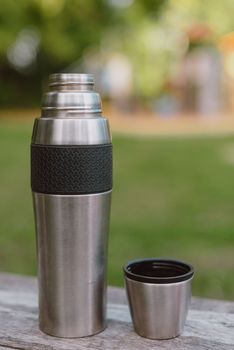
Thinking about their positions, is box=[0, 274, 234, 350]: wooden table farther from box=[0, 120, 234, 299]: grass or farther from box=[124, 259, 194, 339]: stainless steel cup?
box=[0, 120, 234, 299]: grass

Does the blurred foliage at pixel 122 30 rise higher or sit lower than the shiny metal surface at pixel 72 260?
higher

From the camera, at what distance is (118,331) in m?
1.32

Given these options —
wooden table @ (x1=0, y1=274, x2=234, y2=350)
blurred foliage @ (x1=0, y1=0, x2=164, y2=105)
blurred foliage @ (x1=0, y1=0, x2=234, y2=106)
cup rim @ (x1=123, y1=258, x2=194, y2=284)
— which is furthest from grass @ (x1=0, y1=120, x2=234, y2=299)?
blurred foliage @ (x1=0, y1=0, x2=164, y2=105)

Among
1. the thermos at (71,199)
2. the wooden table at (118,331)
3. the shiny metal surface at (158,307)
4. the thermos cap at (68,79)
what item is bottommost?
the wooden table at (118,331)

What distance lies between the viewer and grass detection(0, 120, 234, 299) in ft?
11.3

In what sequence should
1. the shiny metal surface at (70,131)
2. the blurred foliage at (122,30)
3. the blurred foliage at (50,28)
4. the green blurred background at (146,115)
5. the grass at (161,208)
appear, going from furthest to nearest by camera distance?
1. the blurred foliage at (50,28)
2. the blurred foliage at (122,30)
3. the green blurred background at (146,115)
4. the grass at (161,208)
5. the shiny metal surface at (70,131)

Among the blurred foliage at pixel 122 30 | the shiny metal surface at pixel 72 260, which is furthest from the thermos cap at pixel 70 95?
the blurred foliage at pixel 122 30

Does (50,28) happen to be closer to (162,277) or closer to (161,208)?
(161,208)

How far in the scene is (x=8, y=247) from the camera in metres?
3.71

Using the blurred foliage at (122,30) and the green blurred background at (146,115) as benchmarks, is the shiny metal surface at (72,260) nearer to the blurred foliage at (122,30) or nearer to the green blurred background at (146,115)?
the green blurred background at (146,115)

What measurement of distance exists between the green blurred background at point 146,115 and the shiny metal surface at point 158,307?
5.50 ft

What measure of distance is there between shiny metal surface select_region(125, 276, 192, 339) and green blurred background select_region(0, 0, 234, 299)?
5.50 ft

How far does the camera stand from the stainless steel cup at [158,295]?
1.20 m

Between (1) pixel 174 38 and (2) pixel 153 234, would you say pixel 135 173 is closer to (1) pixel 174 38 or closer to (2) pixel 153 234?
(2) pixel 153 234
